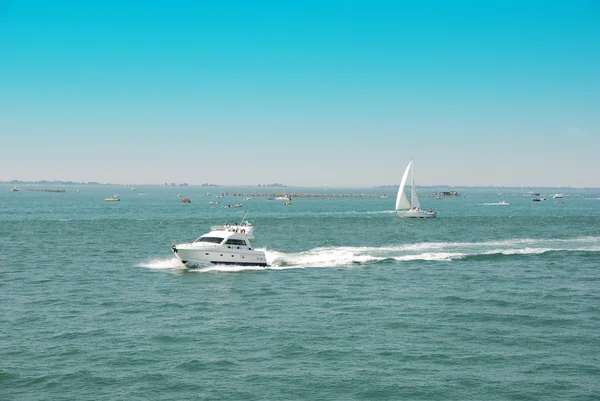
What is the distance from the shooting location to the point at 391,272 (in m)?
48.6

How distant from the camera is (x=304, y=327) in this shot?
98.8ft

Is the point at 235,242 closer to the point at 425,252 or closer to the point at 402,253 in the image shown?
the point at 402,253

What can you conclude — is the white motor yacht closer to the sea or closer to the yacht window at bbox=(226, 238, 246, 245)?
the yacht window at bbox=(226, 238, 246, 245)

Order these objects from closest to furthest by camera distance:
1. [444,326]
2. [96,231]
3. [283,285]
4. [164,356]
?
[164,356]
[444,326]
[283,285]
[96,231]

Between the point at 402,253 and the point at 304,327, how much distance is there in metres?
33.3

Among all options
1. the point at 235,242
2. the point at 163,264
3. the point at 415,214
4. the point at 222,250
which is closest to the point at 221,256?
the point at 222,250

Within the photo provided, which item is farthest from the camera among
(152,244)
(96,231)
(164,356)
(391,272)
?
(96,231)

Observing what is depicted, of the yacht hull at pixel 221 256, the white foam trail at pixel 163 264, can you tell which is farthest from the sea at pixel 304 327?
the yacht hull at pixel 221 256

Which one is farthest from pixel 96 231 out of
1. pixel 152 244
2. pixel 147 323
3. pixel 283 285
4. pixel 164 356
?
pixel 164 356

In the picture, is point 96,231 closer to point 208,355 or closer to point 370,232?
point 370,232

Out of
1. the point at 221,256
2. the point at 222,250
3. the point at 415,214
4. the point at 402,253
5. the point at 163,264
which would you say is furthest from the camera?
the point at 415,214

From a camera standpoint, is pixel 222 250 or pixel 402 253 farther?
pixel 402 253

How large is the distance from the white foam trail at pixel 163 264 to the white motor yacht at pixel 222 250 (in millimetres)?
1778

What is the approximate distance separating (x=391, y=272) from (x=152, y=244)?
1390 inches
